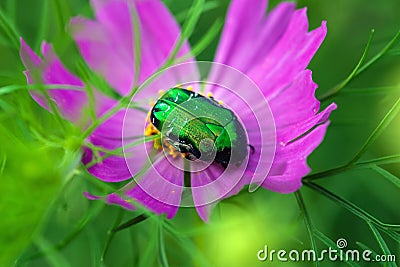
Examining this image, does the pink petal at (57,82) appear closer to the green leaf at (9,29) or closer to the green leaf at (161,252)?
the green leaf at (9,29)

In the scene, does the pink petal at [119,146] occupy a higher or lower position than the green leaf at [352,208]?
lower

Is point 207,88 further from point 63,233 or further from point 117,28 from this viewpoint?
point 63,233

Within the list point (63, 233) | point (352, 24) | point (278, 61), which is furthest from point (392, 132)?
point (63, 233)

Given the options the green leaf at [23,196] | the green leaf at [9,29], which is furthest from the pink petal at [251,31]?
the green leaf at [23,196]

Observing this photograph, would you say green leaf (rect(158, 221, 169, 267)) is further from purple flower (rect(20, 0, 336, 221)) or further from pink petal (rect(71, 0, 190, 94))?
pink petal (rect(71, 0, 190, 94))

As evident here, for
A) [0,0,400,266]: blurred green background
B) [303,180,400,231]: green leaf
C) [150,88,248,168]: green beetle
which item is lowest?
[0,0,400,266]: blurred green background

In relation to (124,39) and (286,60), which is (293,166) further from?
(124,39)

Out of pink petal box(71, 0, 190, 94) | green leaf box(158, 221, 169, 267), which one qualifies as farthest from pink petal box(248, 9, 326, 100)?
green leaf box(158, 221, 169, 267)
